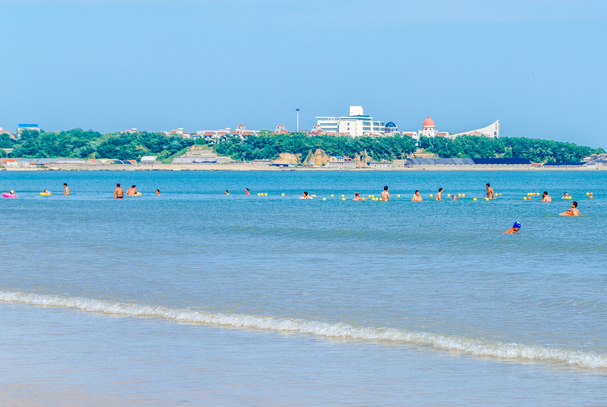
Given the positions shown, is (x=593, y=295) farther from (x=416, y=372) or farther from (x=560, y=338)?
(x=416, y=372)

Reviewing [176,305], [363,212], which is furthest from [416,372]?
[363,212]

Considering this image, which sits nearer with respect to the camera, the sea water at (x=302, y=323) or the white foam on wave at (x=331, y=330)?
the sea water at (x=302, y=323)

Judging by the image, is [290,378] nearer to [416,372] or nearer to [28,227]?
[416,372]

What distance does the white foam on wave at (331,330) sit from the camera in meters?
11.2

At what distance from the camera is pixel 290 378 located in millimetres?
10117

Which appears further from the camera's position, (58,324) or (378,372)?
(58,324)

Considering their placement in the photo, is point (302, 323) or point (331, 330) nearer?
point (331, 330)

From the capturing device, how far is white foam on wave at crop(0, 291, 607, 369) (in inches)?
439

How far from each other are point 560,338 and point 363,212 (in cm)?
3808

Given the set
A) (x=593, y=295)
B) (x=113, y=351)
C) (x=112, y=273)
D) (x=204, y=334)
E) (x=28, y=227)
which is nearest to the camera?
(x=113, y=351)

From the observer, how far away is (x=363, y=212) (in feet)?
165

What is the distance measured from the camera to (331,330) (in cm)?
1295

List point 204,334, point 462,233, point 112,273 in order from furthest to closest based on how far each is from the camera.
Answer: point 462,233 → point 112,273 → point 204,334

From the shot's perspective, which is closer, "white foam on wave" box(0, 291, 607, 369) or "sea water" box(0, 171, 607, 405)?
"sea water" box(0, 171, 607, 405)
